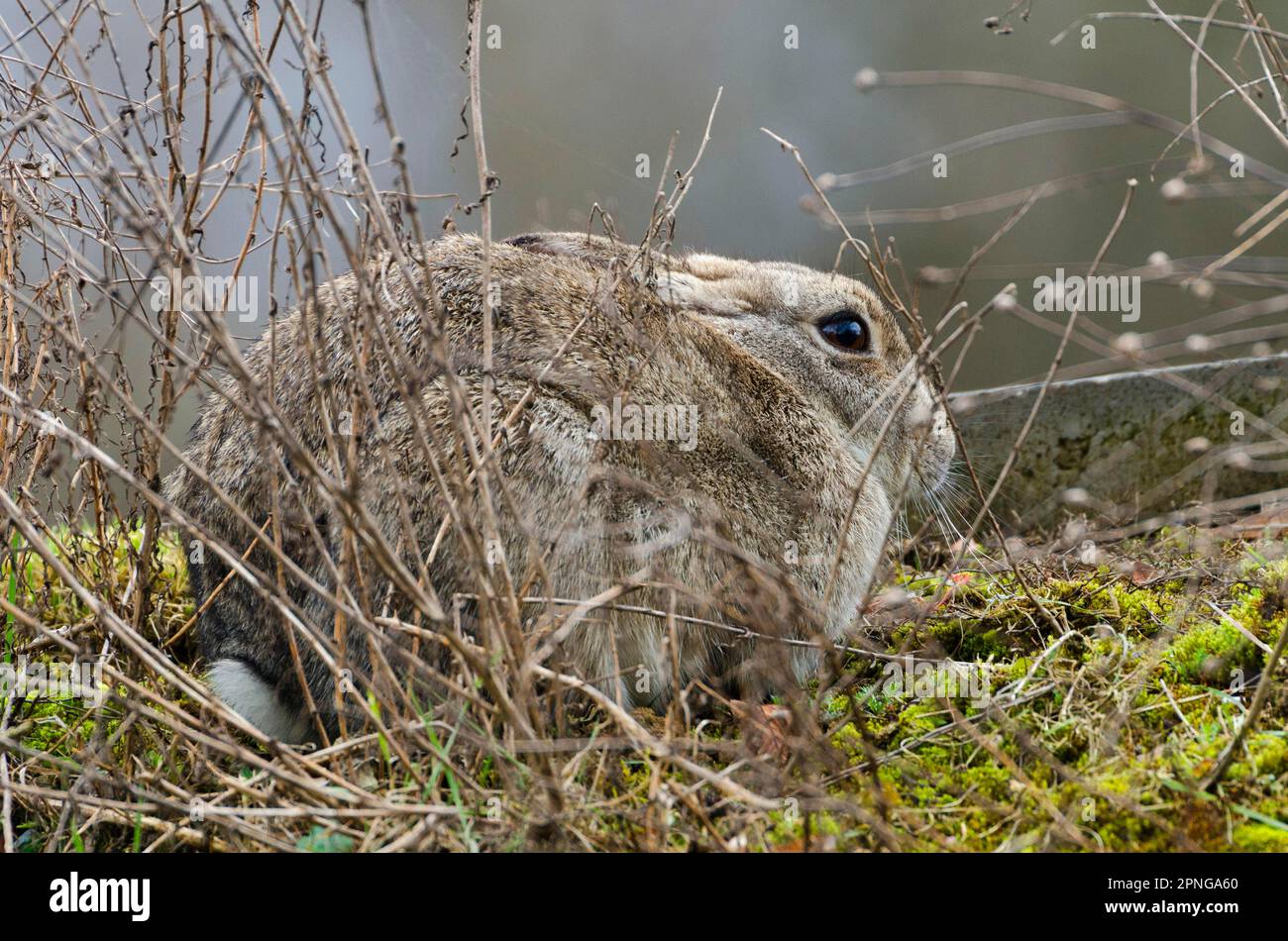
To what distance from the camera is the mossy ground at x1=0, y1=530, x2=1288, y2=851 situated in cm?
255

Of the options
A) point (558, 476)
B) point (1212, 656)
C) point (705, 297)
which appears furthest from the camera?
point (705, 297)

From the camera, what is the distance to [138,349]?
11.2 meters


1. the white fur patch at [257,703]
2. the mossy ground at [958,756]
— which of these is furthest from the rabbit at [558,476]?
the mossy ground at [958,756]

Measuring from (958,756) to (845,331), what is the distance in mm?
2558

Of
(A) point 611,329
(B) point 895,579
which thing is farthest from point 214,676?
(B) point 895,579

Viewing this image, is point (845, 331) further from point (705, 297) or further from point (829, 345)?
point (705, 297)

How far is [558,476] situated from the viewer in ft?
12.3

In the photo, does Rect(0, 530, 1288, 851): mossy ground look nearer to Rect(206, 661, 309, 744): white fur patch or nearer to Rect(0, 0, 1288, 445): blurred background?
Rect(206, 661, 309, 744): white fur patch

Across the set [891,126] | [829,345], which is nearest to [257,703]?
[829,345]

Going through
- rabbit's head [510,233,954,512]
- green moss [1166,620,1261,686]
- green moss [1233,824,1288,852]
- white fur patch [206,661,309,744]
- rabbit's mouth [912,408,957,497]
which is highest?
rabbit's head [510,233,954,512]

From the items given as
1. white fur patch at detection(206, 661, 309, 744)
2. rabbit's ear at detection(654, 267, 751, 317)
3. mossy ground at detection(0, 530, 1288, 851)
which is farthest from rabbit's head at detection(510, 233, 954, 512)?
white fur patch at detection(206, 661, 309, 744)

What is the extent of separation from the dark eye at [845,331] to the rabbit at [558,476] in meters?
0.42

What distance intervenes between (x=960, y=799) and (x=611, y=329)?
2.26 m

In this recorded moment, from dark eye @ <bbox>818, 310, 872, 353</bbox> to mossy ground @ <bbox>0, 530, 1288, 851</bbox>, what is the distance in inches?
54.2
